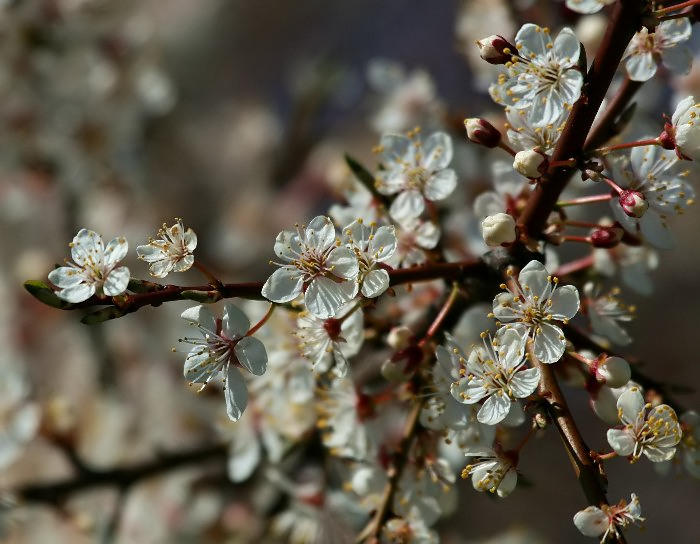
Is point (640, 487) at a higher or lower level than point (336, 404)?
lower

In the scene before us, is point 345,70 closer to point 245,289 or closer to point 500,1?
point 500,1

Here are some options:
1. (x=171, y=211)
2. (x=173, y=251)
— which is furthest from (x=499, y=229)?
(x=171, y=211)

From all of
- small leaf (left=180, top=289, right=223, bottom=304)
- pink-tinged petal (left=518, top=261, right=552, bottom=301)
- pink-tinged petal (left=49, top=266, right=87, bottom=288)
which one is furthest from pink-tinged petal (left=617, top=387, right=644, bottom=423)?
pink-tinged petal (left=49, top=266, right=87, bottom=288)

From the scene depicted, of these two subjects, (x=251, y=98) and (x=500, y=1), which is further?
(x=251, y=98)

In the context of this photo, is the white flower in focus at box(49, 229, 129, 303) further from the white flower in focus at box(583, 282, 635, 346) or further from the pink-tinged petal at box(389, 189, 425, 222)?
the white flower in focus at box(583, 282, 635, 346)

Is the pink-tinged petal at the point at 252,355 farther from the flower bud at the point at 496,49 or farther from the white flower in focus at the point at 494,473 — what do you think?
the flower bud at the point at 496,49

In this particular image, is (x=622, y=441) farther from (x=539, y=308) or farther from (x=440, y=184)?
(x=440, y=184)

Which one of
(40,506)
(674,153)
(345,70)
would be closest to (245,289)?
(674,153)
